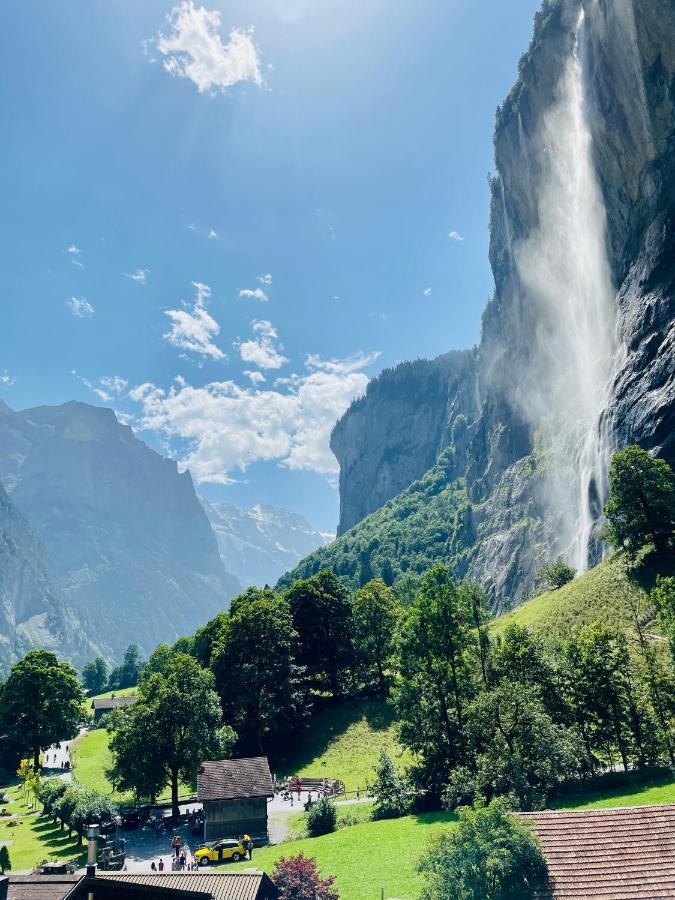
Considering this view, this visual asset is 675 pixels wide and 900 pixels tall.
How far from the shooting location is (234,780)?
1676 inches

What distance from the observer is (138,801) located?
53.2 metres

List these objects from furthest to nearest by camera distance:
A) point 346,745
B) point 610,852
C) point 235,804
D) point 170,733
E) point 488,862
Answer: point 346,745, point 170,733, point 235,804, point 610,852, point 488,862

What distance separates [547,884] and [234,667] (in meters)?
50.4

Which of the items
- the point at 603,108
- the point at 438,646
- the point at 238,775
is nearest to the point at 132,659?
the point at 238,775

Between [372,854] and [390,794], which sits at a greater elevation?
[390,794]

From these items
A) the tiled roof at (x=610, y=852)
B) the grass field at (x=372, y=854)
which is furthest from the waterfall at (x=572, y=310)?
the tiled roof at (x=610, y=852)

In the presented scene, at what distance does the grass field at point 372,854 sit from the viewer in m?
24.9

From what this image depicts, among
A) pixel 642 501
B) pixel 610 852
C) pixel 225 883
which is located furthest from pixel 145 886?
pixel 642 501

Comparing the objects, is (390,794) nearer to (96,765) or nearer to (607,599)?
(607,599)

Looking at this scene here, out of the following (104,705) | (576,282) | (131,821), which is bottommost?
(131,821)

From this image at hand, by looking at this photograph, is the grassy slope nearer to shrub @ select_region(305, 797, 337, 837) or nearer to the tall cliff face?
shrub @ select_region(305, 797, 337, 837)

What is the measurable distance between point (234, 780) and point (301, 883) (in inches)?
832

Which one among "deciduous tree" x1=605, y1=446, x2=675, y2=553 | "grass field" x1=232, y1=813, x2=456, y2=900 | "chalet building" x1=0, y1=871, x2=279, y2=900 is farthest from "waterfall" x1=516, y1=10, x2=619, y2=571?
"chalet building" x1=0, y1=871, x2=279, y2=900

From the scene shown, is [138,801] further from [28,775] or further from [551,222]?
[551,222]
